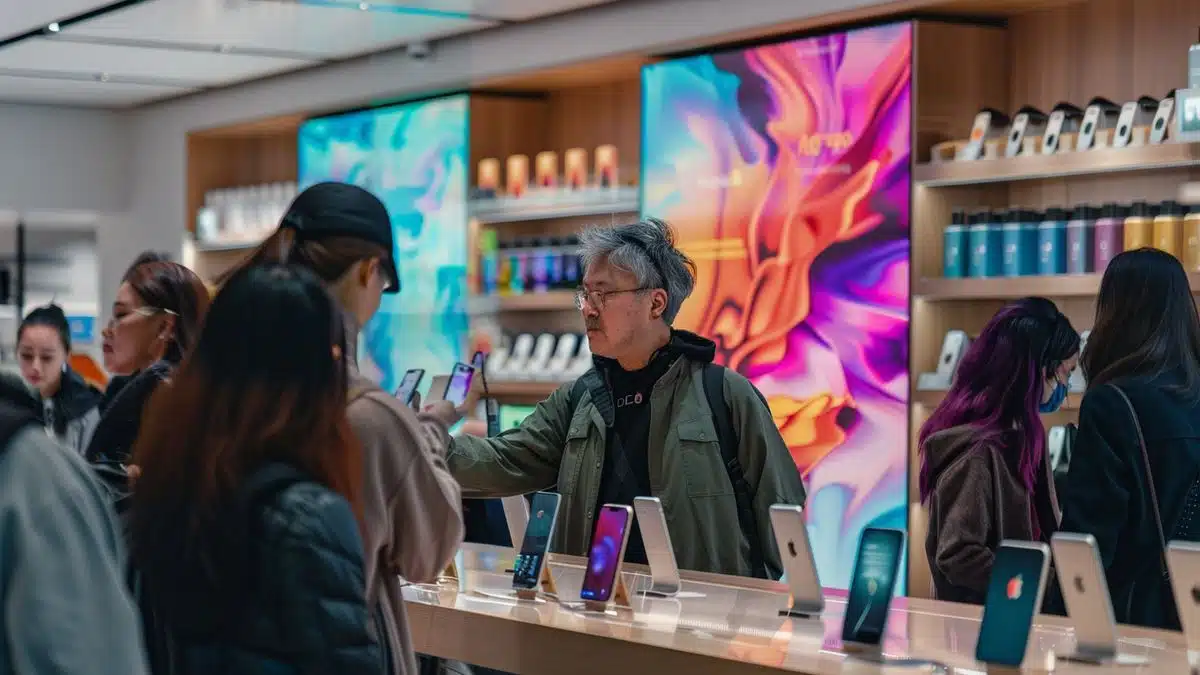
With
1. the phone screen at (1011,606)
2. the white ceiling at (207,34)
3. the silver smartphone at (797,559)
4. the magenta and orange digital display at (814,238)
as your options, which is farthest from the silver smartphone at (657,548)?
the white ceiling at (207,34)

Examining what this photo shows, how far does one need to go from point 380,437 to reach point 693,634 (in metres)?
0.75

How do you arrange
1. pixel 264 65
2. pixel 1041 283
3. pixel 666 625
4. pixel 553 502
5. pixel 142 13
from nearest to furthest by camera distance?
1. pixel 666 625
2. pixel 553 502
3. pixel 1041 283
4. pixel 142 13
5. pixel 264 65

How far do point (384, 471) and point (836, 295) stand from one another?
4244 millimetres

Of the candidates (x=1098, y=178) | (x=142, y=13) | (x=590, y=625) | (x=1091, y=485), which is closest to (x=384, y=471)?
(x=590, y=625)

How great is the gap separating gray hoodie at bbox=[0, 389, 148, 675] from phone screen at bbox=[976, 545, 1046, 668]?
1228mm

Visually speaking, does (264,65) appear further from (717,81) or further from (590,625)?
(590,625)

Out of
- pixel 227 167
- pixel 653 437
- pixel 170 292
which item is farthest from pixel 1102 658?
pixel 227 167

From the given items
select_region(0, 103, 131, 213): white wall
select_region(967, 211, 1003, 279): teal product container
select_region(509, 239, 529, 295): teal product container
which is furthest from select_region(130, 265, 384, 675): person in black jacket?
select_region(0, 103, 131, 213): white wall

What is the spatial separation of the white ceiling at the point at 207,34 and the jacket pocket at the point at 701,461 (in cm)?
370

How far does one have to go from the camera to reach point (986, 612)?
2486 millimetres

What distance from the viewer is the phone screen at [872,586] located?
2627mm

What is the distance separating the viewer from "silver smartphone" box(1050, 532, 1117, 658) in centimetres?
251

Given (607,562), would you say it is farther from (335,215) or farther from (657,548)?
(335,215)

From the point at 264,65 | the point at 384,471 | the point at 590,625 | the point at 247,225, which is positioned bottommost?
the point at 590,625
